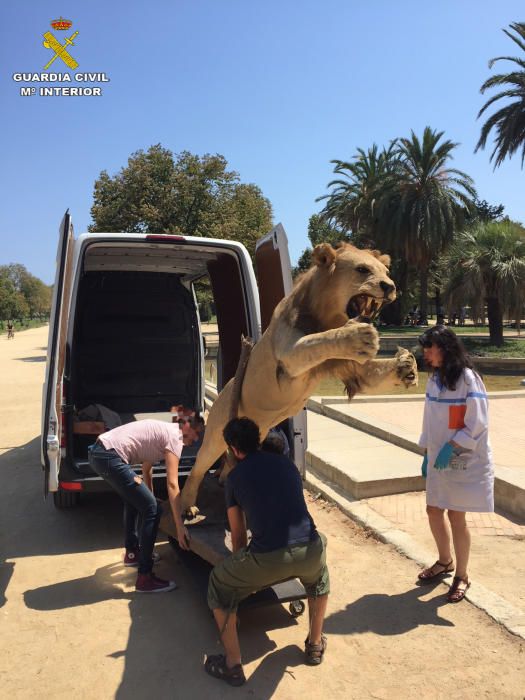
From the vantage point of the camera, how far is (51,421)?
4.04 m

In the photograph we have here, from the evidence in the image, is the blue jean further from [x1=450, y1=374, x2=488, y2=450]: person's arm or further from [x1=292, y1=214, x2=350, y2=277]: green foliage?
[x1=292, y1=214, x2=350, y2=277]: green foliage

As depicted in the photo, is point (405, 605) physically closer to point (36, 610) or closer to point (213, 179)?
point (36, 610)

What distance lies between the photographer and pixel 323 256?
→ 3057 millimetres

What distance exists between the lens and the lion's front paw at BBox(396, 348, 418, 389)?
3.02m

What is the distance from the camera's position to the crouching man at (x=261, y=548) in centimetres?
278

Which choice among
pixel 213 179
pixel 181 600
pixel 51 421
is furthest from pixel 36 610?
pixel 213 179

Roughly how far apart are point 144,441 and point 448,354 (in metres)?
2.25

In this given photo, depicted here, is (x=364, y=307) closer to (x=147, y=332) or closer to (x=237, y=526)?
(x=237, y=526)

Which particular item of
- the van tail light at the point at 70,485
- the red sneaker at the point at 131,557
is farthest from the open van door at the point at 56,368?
the red sneaker at the point at 131,557

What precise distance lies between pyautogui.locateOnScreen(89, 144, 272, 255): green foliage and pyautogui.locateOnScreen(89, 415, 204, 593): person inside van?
18162 millimetres

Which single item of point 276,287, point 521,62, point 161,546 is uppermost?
point 521,62

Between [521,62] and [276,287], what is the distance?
24.7m

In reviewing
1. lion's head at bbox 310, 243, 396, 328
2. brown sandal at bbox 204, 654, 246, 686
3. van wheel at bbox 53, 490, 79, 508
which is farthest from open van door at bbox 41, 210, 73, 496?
lion's head at bbox 310, 243, 396, 328

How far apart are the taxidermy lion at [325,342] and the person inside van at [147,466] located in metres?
0.67
